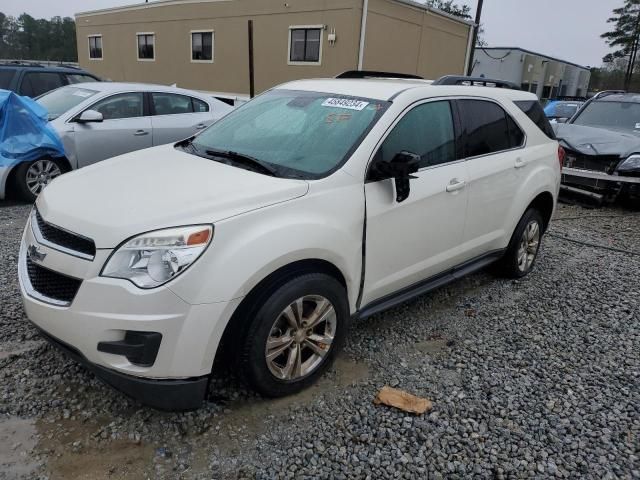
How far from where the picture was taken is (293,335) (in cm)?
276

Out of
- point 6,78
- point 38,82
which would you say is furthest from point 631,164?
point 6,78

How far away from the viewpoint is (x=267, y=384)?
2.71 meters

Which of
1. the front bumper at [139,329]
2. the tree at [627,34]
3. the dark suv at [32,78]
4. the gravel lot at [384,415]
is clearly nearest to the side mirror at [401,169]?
the gravel lot at [384,415]

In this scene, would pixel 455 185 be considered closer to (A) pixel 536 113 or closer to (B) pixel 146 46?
(A) pixel 536 113

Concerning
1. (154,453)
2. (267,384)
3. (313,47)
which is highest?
(313,47)

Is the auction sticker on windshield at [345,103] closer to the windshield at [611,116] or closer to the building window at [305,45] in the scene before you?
the windshield at [611,116]

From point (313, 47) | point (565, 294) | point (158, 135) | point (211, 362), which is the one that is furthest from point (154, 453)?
point (313, 47)

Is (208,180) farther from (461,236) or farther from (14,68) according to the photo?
(14,68)

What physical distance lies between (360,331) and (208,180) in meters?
1.62

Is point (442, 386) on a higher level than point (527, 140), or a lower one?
lower

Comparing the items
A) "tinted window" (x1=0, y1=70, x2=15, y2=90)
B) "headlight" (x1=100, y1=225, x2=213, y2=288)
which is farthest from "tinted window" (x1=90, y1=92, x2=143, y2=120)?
"headlight" (x1=100, y1=225, x2=213, y2=288)

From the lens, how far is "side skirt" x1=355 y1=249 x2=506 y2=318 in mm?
3242

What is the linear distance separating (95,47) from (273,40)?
1326 centimetres

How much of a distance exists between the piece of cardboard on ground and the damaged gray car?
6.41 meters
